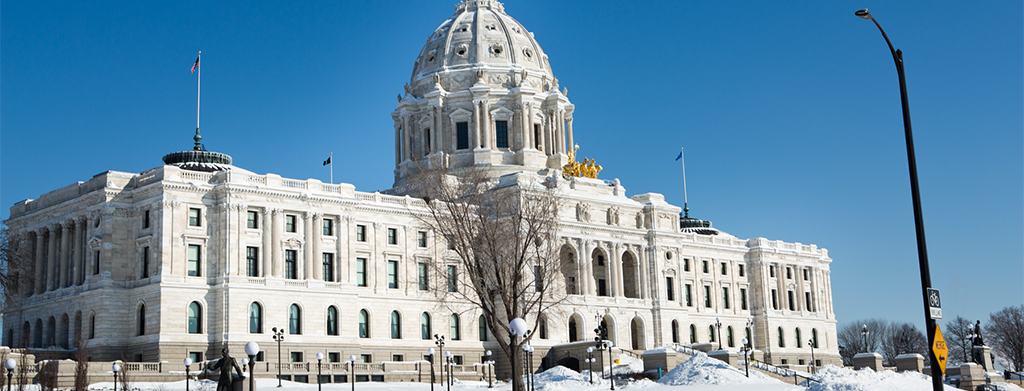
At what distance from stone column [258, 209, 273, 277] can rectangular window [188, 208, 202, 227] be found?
3989 millimetres

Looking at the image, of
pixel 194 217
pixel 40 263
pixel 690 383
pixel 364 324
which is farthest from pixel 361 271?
pixel 690 383

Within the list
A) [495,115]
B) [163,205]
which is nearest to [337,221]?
[163,205]

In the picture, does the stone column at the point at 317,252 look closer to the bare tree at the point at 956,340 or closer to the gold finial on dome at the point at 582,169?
the gold finial on dome at the point at 582,169

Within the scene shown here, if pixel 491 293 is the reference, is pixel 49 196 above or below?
above

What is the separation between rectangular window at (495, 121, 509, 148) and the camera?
98750mm

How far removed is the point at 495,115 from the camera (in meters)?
98.2

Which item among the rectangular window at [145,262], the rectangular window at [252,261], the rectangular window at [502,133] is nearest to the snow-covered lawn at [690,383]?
the rectangular window at [252,261]

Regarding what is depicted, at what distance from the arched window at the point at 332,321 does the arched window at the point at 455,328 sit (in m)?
10.5

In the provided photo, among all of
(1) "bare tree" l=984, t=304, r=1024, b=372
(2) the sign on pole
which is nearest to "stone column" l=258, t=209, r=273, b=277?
(2) the sign on pole

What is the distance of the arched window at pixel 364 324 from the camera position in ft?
252

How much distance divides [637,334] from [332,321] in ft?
92.9

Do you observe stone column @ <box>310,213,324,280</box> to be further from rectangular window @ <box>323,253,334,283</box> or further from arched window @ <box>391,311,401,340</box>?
arched window @ <box>391,311,401,340</box>

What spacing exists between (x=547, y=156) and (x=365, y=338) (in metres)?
29.5

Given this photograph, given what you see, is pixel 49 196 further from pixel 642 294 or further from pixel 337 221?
pixel 642 294
